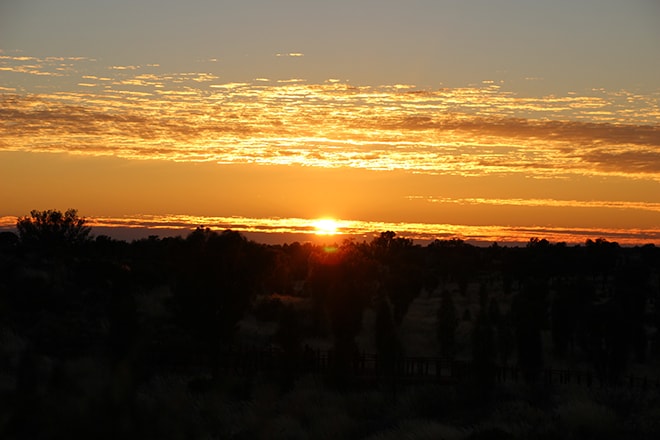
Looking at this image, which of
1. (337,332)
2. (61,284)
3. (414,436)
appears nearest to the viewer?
(414,436)

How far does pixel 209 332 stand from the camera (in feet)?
113

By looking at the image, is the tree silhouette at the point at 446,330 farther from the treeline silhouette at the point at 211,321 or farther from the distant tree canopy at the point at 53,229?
the distant tree canopy at the point at 53,229

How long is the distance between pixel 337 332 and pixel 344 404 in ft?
56.7

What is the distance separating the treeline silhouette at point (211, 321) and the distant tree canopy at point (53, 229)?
139 mm

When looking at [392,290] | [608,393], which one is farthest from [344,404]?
[392,290]

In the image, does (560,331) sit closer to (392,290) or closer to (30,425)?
(392,290)

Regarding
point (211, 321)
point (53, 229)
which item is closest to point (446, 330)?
point (211, 321)

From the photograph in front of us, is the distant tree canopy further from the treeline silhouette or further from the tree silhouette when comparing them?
the tree silhouette

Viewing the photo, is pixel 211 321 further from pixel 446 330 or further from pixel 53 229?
pixel 53 229

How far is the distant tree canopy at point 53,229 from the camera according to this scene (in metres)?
80.4

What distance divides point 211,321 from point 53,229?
51861 millimetres

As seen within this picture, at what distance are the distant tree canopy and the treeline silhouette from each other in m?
0.14

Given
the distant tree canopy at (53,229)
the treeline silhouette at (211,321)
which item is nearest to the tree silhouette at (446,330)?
the treeline silhouette at (211,321)

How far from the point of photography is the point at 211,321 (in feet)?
114
